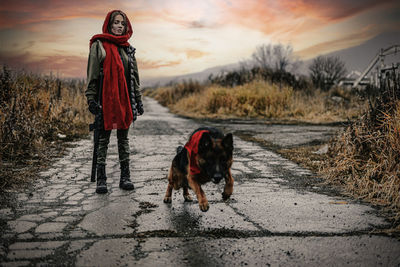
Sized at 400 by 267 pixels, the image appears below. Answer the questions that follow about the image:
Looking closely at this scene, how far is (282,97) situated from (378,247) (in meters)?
13.5

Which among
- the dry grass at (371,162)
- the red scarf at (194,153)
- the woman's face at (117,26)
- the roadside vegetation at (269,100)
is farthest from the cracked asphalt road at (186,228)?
the roadside vegetation at (269,100)

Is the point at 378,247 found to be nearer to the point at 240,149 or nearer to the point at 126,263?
the point at 126,263

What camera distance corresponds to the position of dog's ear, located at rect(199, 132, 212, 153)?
301 cm

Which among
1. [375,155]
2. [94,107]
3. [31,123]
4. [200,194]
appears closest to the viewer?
[200,194]

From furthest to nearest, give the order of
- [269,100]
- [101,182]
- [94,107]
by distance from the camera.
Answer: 1. [269,100]
2. [101,182]
3. [94,107]

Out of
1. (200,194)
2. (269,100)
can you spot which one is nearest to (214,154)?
(200,194)

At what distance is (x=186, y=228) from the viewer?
3107 millimetres

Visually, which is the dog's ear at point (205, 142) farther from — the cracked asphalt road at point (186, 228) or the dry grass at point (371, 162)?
the dry grass at point (371, 162)

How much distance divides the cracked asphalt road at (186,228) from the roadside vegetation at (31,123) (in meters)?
0.96

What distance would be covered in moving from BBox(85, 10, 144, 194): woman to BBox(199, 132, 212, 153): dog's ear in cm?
164

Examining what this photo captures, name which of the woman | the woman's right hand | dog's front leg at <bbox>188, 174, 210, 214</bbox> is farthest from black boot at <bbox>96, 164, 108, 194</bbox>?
dog's front leg at <bbox>188, 174, 210, 214</bbox>

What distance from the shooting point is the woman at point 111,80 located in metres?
4.25

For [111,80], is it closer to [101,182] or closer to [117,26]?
[117,26]

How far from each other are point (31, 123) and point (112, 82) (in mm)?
3469
